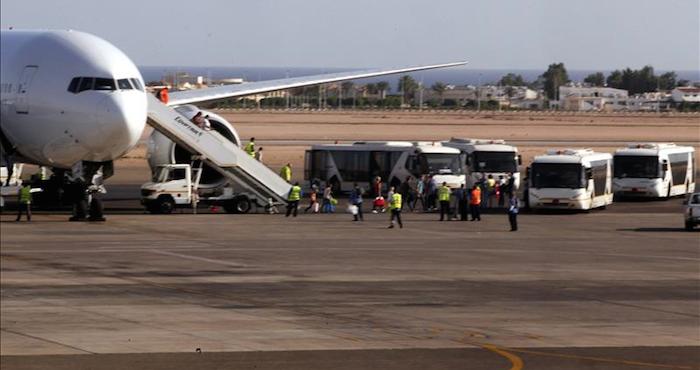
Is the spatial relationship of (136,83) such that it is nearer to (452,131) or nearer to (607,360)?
(607,360)

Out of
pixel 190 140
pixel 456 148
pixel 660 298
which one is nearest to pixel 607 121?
pixel 456 148

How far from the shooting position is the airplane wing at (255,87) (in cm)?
6077

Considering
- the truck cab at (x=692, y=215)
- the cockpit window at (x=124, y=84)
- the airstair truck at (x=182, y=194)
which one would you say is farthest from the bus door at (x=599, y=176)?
the cockpit window at (x=124, y=84)

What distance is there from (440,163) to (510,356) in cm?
4162

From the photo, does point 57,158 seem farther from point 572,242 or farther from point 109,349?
point 109,349

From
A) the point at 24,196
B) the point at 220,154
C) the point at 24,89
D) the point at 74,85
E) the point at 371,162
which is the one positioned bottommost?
the point at 371,162

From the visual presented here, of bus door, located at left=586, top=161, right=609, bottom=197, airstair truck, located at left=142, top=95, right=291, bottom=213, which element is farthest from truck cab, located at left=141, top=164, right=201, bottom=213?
bus door, located at left=586, top=161, right=609, bottom=197

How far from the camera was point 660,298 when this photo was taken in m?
33.3

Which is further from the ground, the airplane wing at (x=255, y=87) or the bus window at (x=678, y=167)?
the airplane wing at (x=255, y=87)

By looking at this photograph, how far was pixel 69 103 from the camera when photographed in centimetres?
4638

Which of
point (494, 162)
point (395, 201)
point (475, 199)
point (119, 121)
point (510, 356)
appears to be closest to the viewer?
point (510, 356)

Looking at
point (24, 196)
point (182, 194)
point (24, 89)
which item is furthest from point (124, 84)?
point (24, 196)

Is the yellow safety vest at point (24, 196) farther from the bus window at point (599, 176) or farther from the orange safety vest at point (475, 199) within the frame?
the bus window at point (599, 176)

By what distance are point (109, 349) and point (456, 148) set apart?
46.7 m
